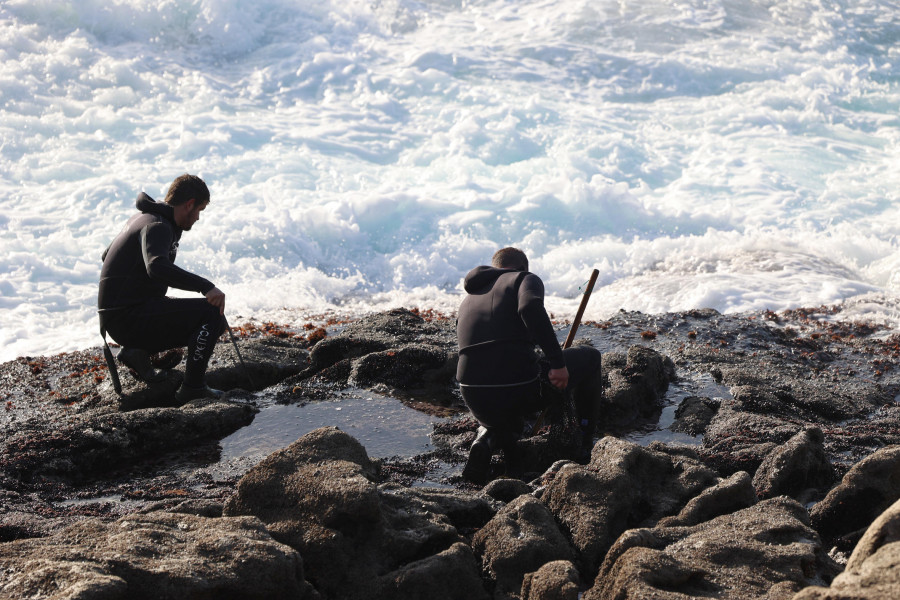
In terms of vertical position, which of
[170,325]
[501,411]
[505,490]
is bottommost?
[505,490]

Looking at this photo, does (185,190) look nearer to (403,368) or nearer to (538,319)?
(403,368)

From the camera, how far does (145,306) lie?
7.21 meters

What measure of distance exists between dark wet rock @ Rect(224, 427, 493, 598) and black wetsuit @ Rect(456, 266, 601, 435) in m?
1.12

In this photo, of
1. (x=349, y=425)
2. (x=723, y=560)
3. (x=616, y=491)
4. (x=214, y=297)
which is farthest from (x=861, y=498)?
(x=214, y=297)

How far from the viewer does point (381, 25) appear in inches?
1328

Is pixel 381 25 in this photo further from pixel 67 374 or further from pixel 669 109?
pixel 67 374

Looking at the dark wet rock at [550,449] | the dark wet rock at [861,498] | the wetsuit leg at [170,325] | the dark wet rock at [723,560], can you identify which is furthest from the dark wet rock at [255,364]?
the dark wet rock at [861,498]

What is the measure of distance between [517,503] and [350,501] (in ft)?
3.56

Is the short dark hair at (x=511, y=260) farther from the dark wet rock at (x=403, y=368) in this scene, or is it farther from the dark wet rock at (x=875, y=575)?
the dark wet rock at (x=875, y=575)

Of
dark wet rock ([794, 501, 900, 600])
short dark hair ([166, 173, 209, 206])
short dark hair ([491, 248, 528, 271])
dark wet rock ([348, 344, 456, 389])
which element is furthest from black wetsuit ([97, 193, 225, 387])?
dark wet rock ([794, 501, 900, 600])

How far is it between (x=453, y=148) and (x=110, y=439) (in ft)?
68.0

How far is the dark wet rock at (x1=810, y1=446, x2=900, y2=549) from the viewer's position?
488 centimetres

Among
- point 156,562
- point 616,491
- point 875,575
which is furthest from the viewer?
point 616,491

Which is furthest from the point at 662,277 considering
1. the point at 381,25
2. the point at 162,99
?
the point at 381,25
